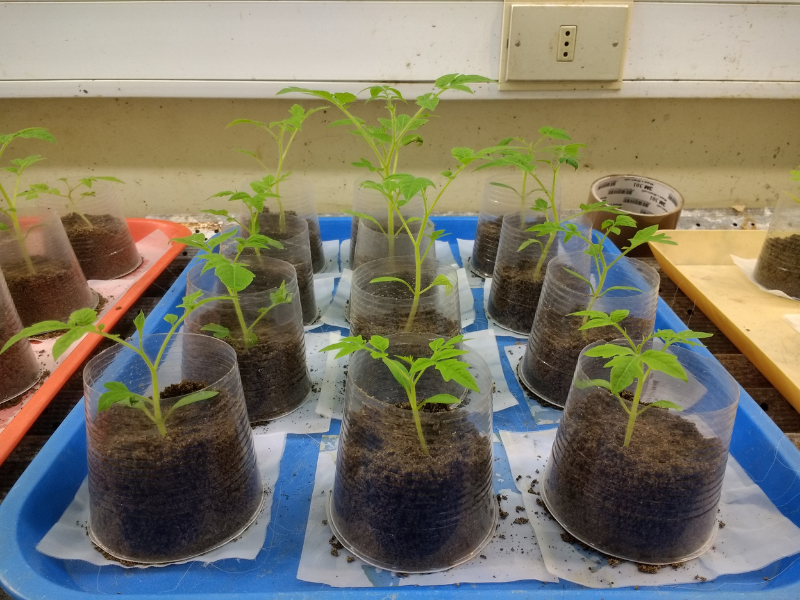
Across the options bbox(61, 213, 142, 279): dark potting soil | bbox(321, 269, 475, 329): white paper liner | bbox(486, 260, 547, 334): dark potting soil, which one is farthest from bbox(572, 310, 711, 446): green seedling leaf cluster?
bbox(61, 213, 142, 279): dark potting soil

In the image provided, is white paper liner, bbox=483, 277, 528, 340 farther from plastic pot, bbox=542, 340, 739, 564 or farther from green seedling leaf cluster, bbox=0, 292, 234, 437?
green seedling leaf cluster, bbox=0, 292, 234, 437

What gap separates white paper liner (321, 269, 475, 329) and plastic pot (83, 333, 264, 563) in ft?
1.59

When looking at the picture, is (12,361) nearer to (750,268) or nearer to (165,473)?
(165,473)

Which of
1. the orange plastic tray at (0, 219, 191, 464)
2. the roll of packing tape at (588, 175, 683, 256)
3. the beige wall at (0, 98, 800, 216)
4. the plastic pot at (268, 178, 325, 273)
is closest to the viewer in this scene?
the orange plastic tray at (0, 219, 191, 464)

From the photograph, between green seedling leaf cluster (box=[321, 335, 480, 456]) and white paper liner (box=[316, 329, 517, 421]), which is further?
white paper liner (box=[316, 329, 517, 421])

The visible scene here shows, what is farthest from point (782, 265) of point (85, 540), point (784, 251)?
point (85, 540)

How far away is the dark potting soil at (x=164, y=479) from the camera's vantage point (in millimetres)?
670

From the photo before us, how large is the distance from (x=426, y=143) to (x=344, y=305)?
0.60m

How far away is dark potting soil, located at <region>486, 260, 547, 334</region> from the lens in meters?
1.15

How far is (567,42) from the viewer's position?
1.40 meters

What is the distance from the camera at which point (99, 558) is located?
71 centimetres

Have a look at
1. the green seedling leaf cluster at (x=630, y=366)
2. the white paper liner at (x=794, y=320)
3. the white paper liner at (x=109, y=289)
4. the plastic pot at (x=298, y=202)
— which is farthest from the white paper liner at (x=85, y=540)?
the white paper liner at (x=794, y=320)

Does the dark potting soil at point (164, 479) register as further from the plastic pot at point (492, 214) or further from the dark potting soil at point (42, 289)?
the plastic pot at point (492, 214)

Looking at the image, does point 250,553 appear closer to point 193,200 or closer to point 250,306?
point 250,306
